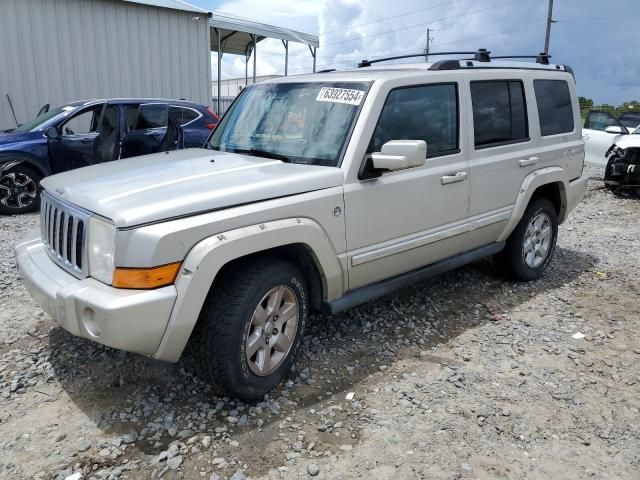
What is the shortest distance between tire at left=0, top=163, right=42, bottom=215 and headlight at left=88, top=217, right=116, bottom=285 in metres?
5.66

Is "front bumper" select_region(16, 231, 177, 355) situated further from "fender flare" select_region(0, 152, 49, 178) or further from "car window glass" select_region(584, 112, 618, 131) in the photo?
"car window glass" select_region(584, 112, 618, 131)

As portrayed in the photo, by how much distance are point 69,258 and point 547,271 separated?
15.0 feet

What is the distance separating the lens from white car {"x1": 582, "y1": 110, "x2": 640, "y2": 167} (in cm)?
994

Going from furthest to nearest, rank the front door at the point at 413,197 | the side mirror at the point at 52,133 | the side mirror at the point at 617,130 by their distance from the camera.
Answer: the side mirror at the point at 617,130, the side mirror at the point at 52,133, the front door at the point at 413,197

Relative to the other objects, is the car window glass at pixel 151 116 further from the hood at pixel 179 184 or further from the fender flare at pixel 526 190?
the fender flare at pixel 526 190

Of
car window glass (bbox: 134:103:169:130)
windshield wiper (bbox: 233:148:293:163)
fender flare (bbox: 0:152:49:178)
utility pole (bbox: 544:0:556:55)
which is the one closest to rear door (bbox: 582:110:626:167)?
car window glass (bbox: 134:103:169:130)

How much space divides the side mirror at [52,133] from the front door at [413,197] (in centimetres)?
619

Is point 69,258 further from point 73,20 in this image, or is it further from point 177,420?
point 73,20

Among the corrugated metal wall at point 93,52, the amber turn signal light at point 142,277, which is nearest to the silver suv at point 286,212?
the amber turn signal light at point 142,277

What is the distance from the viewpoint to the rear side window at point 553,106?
16.0 feet

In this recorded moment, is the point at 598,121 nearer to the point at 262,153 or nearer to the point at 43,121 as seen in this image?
the point at 262,153

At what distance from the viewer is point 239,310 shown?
9.29ft

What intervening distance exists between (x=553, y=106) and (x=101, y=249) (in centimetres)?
425

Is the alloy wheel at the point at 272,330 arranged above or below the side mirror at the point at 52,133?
below
